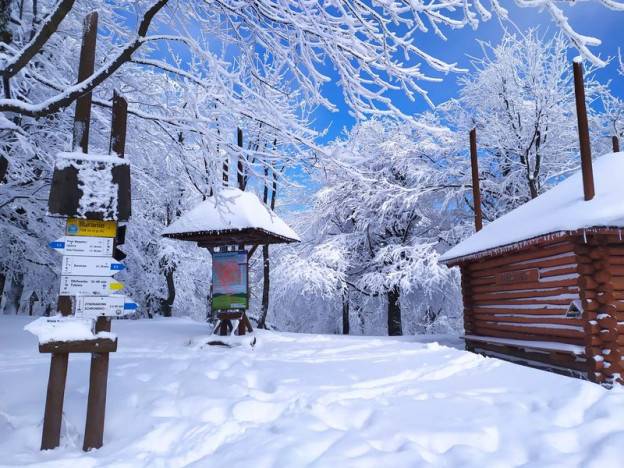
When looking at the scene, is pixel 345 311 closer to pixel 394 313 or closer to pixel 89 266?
pixel 394 313

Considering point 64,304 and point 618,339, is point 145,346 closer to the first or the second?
point 64,304

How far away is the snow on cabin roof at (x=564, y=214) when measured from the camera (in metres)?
7.26

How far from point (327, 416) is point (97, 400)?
1.91 metres

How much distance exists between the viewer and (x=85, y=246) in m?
3.75

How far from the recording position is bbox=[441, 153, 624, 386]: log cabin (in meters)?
7.52

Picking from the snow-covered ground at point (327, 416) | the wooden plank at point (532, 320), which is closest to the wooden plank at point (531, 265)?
the wooden plank at point (532, 320)

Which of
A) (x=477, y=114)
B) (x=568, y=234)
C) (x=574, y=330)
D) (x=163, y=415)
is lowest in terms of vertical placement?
(x=163, y=415)

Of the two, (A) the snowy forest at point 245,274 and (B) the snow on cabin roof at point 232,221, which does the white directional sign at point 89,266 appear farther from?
(B) the snow on cabin roof at point 232,221

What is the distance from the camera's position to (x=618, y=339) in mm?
7621

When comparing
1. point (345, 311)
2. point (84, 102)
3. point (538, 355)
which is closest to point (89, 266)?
point (84, 102)

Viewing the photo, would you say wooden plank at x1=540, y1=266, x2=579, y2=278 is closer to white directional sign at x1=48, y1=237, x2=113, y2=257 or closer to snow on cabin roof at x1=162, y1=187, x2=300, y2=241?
snow on cabin roof at x1=162, y1=187, x2=300, y2=241

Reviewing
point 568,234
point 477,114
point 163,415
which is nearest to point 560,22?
point 163,415

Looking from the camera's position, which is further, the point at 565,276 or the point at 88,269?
the point at 565,276

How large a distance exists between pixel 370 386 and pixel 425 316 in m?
15.1
